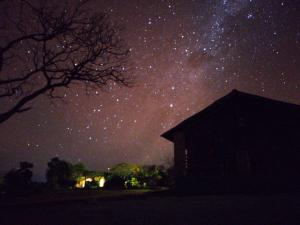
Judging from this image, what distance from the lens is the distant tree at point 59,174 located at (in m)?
34.4

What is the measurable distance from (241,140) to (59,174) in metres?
22.0

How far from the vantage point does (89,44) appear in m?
15.8

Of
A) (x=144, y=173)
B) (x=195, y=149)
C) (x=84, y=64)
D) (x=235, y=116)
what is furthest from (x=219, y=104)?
(x=144, y=173)

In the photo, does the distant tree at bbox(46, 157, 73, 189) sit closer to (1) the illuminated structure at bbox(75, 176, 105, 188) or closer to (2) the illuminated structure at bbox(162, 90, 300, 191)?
(1) the illuminated structure at bbox(75, 176, 105, 188)

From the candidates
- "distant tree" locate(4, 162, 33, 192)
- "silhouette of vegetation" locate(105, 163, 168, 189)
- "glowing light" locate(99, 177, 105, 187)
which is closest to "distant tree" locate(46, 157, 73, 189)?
"glowing light" locate(99, 177, 105, 187)

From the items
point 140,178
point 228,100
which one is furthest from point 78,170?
point 228,100

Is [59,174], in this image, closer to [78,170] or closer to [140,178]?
[78,170]

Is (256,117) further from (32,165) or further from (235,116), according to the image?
(32,165)

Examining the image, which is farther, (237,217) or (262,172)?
(262,172)

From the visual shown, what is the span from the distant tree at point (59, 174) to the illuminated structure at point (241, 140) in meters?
18.1

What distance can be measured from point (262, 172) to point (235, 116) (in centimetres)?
393

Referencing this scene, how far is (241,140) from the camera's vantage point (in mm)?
20625

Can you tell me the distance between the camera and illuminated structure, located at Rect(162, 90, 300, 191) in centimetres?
2003

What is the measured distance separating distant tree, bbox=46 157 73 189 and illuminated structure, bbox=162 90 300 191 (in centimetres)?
1815
